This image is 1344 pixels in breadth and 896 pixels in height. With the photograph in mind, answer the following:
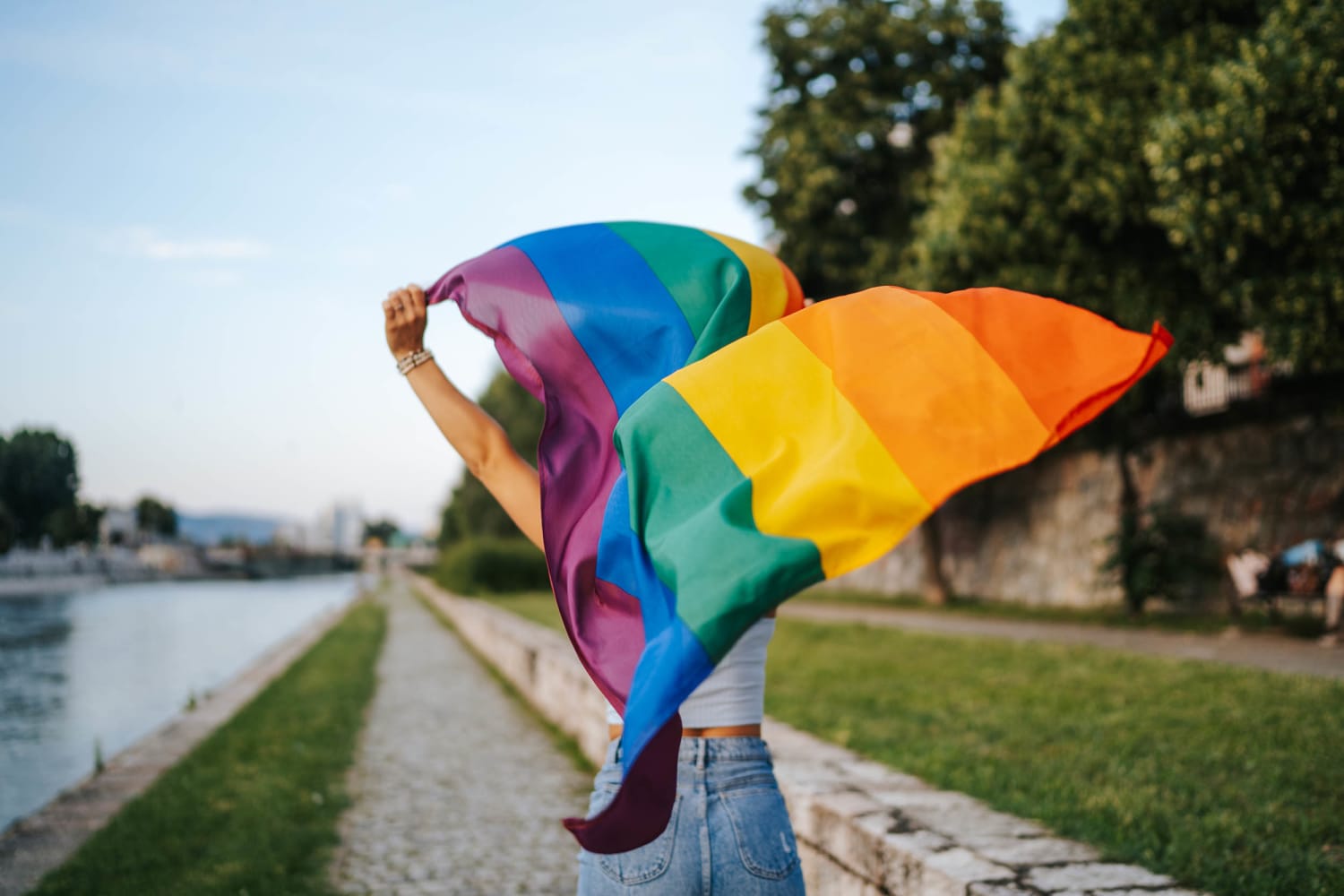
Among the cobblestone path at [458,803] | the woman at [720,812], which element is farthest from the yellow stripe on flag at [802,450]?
the cobblestone path at [458,803]

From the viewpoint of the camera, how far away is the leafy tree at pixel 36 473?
3297 centimetres

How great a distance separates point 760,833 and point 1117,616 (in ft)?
48.3

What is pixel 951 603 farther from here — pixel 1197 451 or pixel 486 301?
pixel 486 301

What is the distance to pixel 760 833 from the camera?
5.62 feet

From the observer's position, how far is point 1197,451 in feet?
50.9

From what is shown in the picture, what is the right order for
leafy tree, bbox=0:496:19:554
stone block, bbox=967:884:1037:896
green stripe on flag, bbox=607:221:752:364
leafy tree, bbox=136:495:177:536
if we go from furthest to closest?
1. leafy tree, bbox=136:495:177:536
2. leafy tree, bbox=0:496:19:554
3. stone block, bbox=967:884:1037:896
4. green stripe on flag, bbox=607:221:752:364

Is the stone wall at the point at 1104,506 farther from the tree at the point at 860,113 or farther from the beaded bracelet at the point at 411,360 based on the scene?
the beaded bracelet at the point at 411,360

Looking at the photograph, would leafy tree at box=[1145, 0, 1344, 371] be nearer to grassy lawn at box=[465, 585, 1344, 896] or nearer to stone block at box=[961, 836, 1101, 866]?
grassy lawn at box=[465, 585, 1344, 896]

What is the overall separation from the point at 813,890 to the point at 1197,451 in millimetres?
14104

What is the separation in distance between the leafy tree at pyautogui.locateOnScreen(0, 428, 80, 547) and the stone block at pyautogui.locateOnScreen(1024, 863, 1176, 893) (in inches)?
1319

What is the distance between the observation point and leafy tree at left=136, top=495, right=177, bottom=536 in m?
132

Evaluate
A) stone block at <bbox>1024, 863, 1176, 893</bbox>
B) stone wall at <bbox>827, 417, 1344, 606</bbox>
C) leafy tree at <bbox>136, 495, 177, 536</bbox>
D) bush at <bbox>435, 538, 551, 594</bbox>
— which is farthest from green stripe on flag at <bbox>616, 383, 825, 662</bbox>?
leafy tree at <bbox>136, 495, 177, 536</bbox>

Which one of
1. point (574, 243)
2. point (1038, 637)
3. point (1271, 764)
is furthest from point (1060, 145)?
point (574, 243)

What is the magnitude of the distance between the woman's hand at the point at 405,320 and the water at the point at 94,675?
6332 millimetres
